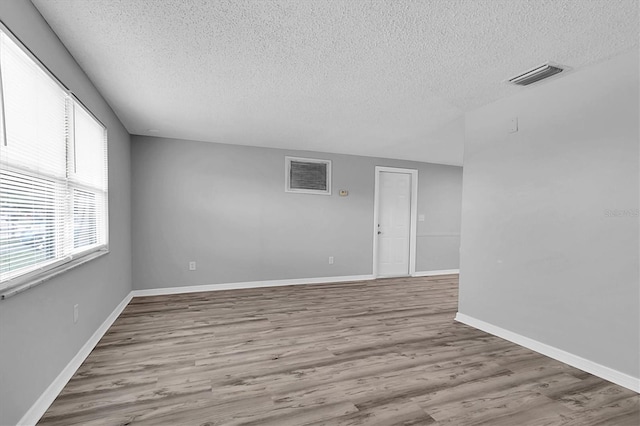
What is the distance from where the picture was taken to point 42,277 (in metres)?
1.73

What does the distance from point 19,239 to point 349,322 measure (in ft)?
9.37

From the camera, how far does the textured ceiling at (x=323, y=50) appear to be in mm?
1736

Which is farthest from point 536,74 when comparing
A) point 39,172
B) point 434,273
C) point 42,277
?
point 434,273

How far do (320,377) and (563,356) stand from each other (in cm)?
200

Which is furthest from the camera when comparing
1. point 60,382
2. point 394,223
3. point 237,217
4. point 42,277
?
point 394,223

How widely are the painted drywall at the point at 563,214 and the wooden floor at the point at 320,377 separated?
1.04 feet

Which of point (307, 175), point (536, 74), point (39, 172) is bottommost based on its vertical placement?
point (39, 172)

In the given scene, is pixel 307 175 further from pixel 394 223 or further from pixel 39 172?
pixel 39 172

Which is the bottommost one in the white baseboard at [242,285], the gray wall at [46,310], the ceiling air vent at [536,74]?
the white baseboard at [242,285]

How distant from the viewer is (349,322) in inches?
136

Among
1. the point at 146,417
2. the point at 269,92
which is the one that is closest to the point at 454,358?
the point at 146,417

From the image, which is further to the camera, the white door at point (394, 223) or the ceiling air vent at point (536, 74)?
the white door at point (394, 223)

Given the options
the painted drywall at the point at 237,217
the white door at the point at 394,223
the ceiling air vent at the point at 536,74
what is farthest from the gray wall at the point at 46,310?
the white door at the point at 394,223

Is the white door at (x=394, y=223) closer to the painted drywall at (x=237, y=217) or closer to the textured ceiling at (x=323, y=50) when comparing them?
the painted drywall at (x=237, y=217)
